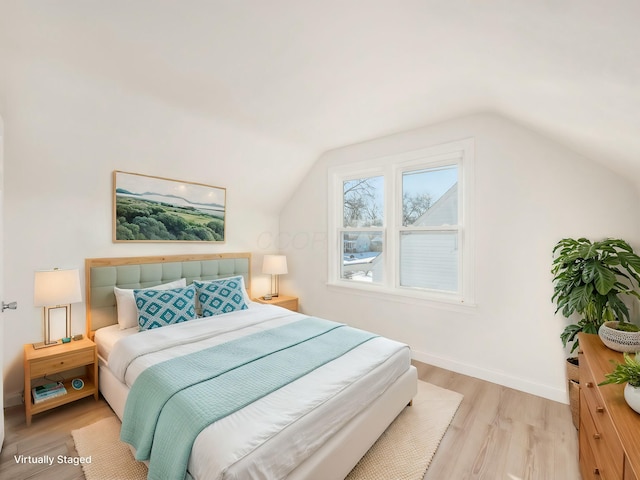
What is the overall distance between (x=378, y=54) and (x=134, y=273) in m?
2.99

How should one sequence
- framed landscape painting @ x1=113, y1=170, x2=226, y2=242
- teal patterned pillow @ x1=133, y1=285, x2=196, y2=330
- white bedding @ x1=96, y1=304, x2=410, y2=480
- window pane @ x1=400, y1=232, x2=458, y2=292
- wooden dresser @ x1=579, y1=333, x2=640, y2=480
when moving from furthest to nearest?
window pane @ x1=400, y1=232, x2=458, y2=292
framed landscape painting @ x1=113, y1=170, x2=226, y2=242
teal patterned pillow @ x1=133, y1=285, x2=196, y2=330
white bedding @ x1=96, y1=304, x2=410, y2=480
wooden dresser @ x1=579, y1=333, x2=640, y2=480

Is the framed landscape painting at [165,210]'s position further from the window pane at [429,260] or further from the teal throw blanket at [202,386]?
the window pane at [429,260]

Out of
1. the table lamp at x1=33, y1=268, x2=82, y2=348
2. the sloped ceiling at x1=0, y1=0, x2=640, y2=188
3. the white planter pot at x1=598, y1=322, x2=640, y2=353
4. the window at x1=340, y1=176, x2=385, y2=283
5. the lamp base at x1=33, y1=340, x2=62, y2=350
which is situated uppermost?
the sloped ceiling at x1=0, y1=0, x2=640, y2=188

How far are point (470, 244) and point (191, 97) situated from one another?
2.87 m

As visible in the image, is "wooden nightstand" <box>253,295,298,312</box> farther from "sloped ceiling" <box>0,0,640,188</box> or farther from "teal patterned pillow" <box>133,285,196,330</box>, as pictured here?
"sloped ceiling" <box>0,0,640,188</box>

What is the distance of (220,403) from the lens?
1504 mm

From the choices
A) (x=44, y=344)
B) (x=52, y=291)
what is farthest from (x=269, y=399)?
(x=44, y=344)

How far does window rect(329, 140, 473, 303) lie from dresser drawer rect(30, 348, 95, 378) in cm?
268

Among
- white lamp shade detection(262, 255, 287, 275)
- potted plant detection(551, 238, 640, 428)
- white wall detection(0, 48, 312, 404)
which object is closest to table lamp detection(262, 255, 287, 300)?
white lamp shade detection(262, 255, 287, 275)

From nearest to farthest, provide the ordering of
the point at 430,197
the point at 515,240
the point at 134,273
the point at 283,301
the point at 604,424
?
the point at 604,424 → the point at 515,240 → the point at 134,273 → the point at 430,197 → the point at 283,301

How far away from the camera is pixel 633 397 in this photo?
1.14m

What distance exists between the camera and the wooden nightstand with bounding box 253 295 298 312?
13.4 feet

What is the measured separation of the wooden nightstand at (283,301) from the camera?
408 centimetres

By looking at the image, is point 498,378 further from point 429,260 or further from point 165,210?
point 165,210
